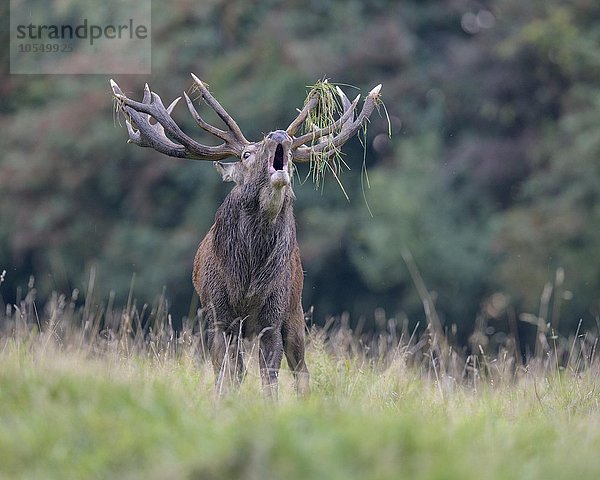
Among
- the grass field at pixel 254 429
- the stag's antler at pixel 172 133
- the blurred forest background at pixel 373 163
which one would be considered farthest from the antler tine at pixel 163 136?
the blurred forest background at pixel 373 163

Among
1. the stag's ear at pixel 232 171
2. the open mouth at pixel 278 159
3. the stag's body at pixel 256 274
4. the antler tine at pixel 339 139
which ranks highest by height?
the antler tine at pixel 339 139

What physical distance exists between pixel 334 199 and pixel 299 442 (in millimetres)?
22384

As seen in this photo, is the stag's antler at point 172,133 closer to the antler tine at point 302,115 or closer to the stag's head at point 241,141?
the stag's head at point 241,141

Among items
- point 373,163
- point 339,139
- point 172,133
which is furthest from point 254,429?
point 373,163

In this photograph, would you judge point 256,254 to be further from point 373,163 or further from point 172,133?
point 373,163

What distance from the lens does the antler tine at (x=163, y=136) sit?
30.8ft

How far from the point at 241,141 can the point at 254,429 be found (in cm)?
422

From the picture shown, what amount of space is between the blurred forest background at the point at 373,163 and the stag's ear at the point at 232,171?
50.2 feet

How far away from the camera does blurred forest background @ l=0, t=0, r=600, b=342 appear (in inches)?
990

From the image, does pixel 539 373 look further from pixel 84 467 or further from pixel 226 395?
pixel 84 467

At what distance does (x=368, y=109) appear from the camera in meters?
10.1

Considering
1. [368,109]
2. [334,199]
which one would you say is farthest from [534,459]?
[334,199]

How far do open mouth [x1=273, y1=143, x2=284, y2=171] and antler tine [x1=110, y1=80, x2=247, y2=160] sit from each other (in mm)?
471

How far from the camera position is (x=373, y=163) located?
2895 cm
